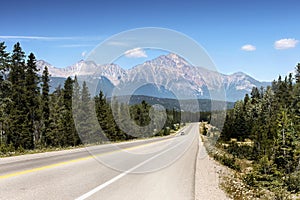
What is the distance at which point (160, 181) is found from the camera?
11141 millimetres

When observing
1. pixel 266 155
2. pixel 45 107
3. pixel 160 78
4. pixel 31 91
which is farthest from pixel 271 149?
pixel 45 107

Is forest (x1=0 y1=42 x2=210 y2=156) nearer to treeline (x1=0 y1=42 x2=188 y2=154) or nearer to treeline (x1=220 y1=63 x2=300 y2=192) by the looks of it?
treeline (x1=0 y1=42 x2=188 y2=154)

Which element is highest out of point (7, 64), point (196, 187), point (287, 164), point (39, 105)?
point (7, 64)

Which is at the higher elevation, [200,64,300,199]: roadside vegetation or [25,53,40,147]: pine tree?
[25,53,40,147]: pine tree

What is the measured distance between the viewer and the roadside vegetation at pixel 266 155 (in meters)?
14.1

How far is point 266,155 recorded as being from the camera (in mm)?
30469

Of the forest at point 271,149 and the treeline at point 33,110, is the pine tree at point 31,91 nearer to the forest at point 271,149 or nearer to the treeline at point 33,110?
the treeline at point 33,110

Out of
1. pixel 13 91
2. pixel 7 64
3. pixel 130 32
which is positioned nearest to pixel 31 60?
pixel 13 91

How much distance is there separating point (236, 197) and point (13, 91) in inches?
1842

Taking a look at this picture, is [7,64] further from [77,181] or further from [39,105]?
[77,181]

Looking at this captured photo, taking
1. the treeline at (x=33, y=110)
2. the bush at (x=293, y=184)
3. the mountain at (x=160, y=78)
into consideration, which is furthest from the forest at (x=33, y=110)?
the mountain at (x=160, y=78)

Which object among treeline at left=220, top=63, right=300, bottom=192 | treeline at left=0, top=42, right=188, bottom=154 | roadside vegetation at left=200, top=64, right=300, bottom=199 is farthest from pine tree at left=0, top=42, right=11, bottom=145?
treeline at left=220, top=63, right=300, bottom=192

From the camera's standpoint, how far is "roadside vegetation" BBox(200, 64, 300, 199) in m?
14.1

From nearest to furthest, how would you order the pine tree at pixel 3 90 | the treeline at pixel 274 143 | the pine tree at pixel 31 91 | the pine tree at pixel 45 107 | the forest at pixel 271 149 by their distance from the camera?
the forest at pixel 271 149 < the treeline at pixel 274 143 < the pine tree at pixel 3 90 < the pine tree at pixel 31 91 < the pine tree at pixel 45 107
